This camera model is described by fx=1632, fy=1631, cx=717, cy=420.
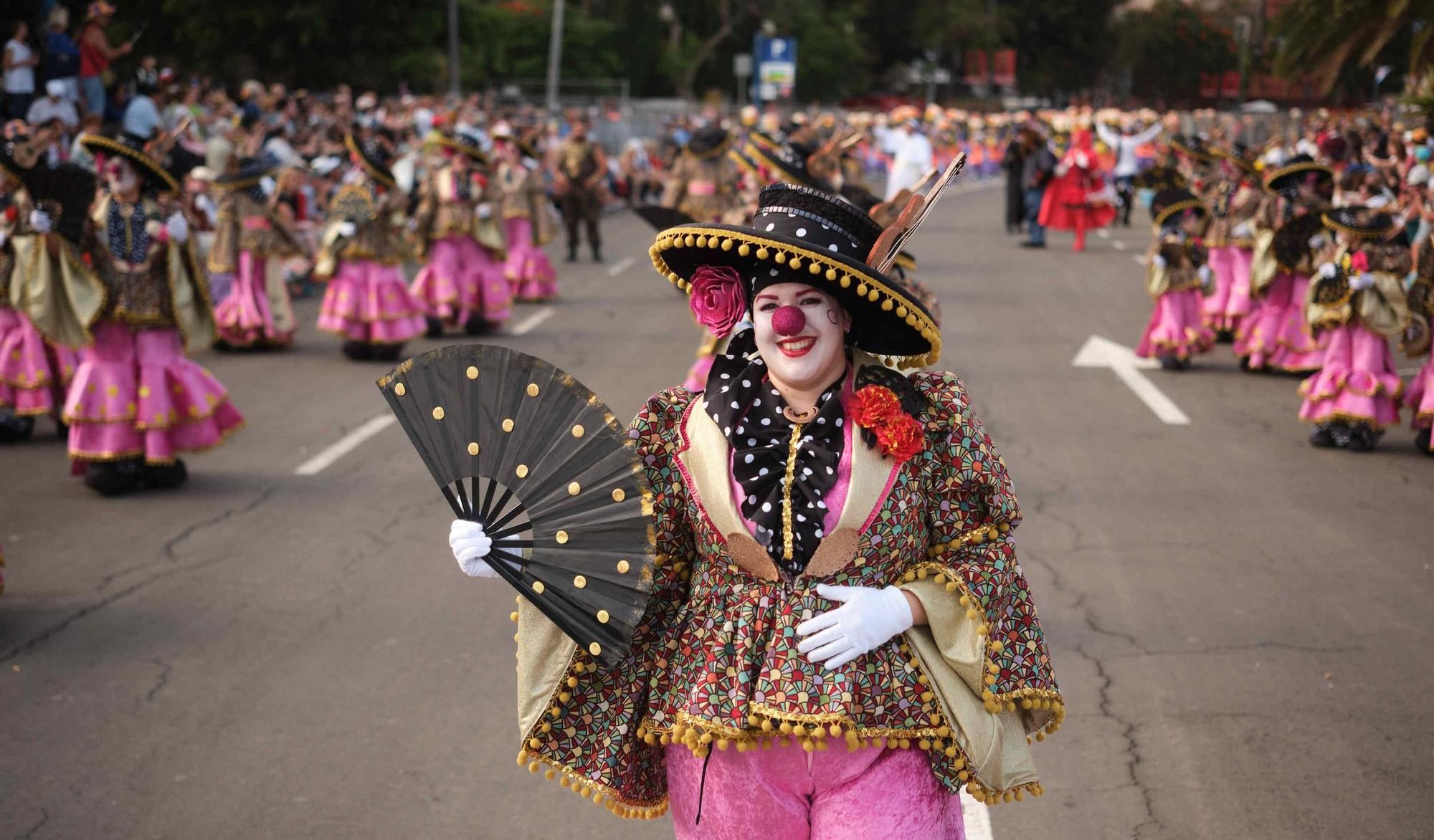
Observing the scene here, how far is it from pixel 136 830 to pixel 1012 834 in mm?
2701

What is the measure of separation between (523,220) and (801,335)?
15458 millimetres

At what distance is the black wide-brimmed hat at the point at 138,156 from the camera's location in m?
8.91

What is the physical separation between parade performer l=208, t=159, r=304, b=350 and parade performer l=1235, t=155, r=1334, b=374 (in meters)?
8.71

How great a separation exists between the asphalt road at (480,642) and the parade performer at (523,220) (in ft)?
19.4

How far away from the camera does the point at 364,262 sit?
14375 millimetres

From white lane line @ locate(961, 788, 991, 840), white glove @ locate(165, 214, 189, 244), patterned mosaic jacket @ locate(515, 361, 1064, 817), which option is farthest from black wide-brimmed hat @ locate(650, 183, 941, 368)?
white glove @ locate(165, 214, 189, 244)

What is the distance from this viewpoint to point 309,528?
8812mm

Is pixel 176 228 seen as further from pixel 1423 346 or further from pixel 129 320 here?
pixel 1423 346

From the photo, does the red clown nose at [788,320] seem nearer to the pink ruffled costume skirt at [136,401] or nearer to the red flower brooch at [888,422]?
the red flower brooch at [888,422]

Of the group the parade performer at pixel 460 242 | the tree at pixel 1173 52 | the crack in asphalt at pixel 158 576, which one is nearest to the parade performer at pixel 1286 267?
the parade performer at pixel 460 242

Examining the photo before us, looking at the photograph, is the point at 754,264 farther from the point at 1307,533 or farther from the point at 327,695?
the point at 1307,533

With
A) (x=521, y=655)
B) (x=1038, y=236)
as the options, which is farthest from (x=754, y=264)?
(x=1038, y=236)

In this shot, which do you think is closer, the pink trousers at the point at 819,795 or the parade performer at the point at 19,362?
the pink trousers at the point at 819,795

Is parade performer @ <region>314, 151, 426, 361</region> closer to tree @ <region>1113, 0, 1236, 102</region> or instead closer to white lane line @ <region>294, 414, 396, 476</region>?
white lane line @ <region>294, 414, 396, 476</region>
